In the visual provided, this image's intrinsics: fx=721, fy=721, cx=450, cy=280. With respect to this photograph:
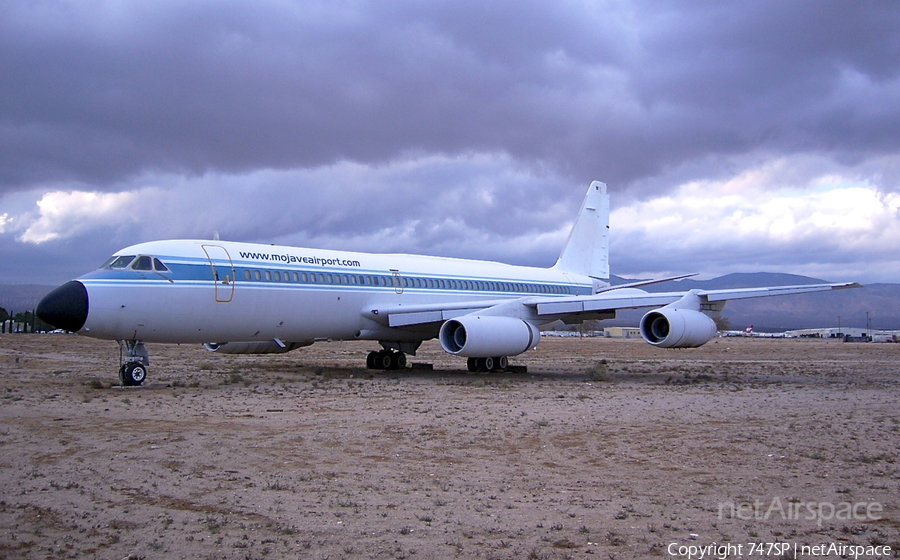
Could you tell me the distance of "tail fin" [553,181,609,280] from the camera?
30578 mm

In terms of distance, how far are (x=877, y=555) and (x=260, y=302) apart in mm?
14774

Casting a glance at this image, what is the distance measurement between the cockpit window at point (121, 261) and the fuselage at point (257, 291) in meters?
0.02

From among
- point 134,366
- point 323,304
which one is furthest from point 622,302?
point 134,366

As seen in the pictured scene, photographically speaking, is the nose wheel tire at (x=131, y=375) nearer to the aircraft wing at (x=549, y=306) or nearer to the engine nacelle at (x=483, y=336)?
the aircraft wing at (x=549, y=306)

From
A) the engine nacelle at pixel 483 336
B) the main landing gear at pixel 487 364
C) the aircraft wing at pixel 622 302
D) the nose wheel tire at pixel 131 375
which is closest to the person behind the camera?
the nose wheel tire at pixel 131 375

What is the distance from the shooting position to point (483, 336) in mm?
19188

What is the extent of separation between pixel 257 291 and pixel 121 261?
10.4ft

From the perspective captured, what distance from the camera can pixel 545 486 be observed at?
7.13 meters

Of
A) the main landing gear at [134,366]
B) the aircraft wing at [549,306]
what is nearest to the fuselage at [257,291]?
the main landing gear at [134,366]

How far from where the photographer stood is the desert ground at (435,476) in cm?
546

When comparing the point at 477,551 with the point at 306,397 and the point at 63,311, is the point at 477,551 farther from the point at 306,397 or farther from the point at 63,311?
the point at 63,311

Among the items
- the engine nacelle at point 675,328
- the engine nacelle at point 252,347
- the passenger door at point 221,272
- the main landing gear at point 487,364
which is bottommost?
the main landing gear at point 487,364

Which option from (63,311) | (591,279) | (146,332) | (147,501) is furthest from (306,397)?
(591,279)

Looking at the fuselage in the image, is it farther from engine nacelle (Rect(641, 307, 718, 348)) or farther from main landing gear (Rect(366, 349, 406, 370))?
engine nacelle (Rect(641, 307, 718, 348))
